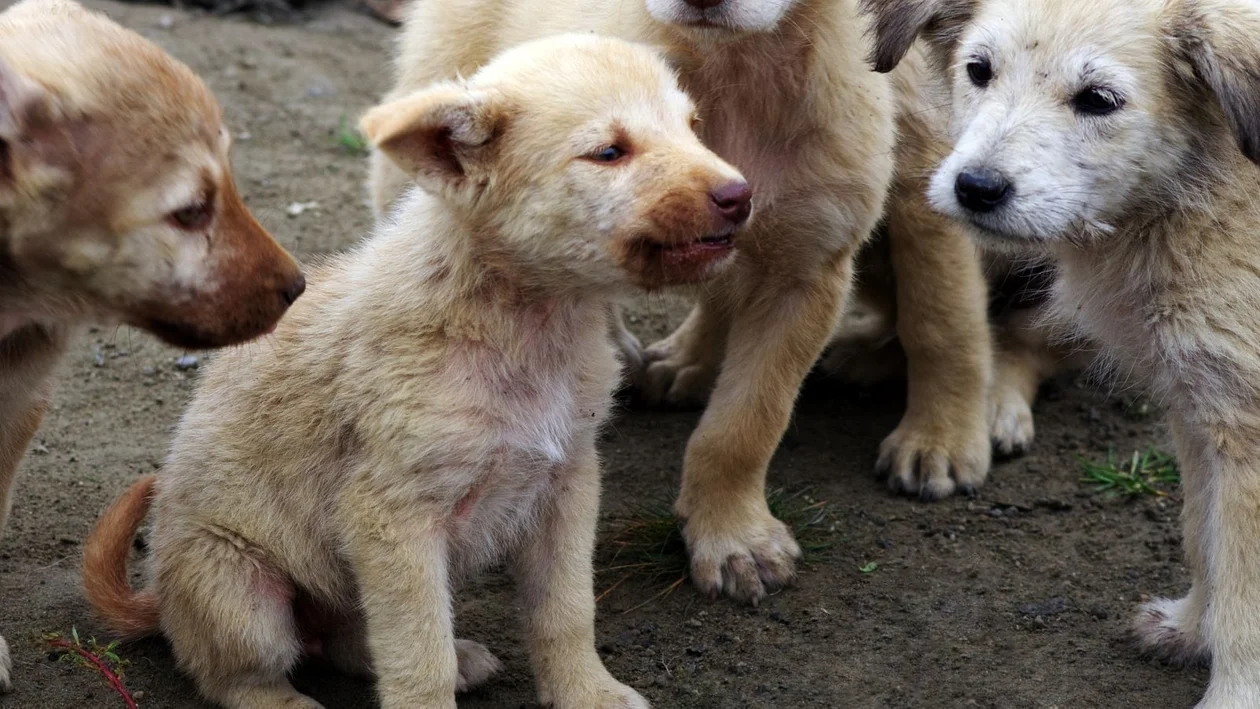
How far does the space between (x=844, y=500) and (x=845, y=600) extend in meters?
0.72

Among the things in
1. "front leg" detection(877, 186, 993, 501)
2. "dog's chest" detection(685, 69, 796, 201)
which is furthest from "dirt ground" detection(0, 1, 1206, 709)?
"dog's chest" detection(685, 69, 796, 201)

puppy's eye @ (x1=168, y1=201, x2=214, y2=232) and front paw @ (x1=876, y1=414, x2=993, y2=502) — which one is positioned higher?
puppy's eye @ (x1=168, y1=201, x2=214, y2=232)

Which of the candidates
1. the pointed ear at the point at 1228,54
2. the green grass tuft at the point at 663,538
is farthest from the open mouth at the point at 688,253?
the green grass tuft at the point at 663,538

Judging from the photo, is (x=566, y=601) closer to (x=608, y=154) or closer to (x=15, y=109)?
(x=608, y=154)

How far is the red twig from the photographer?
4148mm

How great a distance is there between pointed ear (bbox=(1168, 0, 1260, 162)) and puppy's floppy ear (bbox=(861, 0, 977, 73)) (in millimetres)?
714

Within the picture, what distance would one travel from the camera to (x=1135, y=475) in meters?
5.57

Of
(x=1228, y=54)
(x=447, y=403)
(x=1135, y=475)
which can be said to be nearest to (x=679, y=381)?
(x=1135, y=475)

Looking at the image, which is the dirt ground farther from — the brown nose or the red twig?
the brown nose

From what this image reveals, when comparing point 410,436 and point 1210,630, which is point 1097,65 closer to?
point 1210,630

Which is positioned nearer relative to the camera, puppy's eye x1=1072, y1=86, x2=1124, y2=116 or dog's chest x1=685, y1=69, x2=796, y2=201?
puppy's eye x1=1072, y1=86, x2=1124, y2=116

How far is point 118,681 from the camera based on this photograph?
4.21m

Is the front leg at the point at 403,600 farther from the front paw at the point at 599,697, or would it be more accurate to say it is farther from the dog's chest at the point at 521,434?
the front paw at the point at 599,697

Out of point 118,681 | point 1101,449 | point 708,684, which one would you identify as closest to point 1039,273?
point 1101,449
